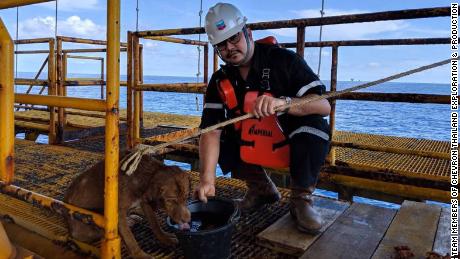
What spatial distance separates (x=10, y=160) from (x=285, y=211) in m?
1.94

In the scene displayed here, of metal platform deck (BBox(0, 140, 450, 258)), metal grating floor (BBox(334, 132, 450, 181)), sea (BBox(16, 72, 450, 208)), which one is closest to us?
metal platform deck (BBox(0, 140, 450, 258))

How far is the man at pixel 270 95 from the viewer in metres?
2.55

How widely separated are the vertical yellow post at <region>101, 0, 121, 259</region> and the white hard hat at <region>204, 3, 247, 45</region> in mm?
964

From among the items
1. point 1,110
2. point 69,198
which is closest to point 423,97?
point 69,198

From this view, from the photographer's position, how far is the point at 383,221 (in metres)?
2.81

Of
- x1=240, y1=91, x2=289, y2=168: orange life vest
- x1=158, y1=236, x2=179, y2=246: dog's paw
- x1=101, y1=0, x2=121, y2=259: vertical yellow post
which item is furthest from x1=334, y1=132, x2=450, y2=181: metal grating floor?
x1=101, y1=0, x2=121, y2=259: vertical yellow post

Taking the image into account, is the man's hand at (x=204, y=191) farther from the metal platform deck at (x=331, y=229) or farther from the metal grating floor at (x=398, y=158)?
the metal grating floor at (x=398, y=158)

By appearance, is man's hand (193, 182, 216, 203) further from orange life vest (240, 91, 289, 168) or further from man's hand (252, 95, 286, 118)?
man's hand (252, 95, 286, 118)

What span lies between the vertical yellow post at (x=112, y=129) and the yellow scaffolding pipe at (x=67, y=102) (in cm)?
6

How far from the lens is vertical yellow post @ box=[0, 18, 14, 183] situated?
2.01 m

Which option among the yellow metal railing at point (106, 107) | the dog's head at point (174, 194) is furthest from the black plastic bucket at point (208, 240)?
the yellow metal railing at point (106, 107)

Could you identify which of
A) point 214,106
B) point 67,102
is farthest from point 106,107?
point 214,106

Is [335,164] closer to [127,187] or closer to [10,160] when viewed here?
[127,187]

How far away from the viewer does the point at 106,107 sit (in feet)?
5.57
